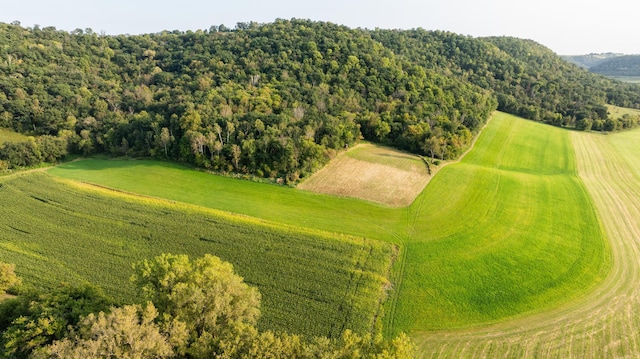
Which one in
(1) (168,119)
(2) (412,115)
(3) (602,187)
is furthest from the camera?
(2) (412,115)

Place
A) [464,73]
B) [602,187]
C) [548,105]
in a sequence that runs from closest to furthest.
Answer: [602,187] < [548,105] < [464,73]

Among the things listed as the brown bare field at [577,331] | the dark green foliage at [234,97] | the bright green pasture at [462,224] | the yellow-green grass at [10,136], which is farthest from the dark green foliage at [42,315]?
the yellow-green grass at [10,136]

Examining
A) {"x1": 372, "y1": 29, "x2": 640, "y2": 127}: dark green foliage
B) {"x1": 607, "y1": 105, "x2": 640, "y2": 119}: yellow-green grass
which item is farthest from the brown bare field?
{"x1": 607, "y1": 105, "x2": 640, "y2": 119}: yellow-green grass

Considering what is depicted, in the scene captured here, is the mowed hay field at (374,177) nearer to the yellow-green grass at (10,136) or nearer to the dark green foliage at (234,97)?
the dark green foliage at (234,97)

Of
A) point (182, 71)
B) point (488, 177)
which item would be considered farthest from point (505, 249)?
point (182, 71)

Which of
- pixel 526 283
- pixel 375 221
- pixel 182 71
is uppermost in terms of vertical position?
pixel 182 71

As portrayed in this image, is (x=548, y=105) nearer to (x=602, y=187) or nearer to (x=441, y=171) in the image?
(x=602, y=187)
